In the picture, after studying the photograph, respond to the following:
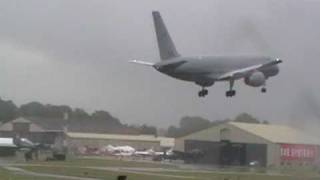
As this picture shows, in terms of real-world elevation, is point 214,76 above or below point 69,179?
above

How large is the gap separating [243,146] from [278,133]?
1503 inches

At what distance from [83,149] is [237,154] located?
62766 mm

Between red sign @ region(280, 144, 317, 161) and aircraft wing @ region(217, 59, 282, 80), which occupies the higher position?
aircraft wing @ region(217, 59, 282, 80)

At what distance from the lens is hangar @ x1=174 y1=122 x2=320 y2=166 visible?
10250 centimetres

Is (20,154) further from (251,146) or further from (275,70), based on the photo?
(275,70)

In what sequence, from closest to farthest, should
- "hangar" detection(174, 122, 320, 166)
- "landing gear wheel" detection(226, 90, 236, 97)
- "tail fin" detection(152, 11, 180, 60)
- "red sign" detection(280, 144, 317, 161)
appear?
1. "landing gear wheel" detection(226, 90, 236, 97)
2. "tail fin" detection(152, 11, 180, 60)
3. "red sign" detection(280, 144, 317, 161)
4. "hangar" detection(174, 122, 320, 166)

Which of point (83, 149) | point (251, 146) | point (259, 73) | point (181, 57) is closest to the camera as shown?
point (259, 73)

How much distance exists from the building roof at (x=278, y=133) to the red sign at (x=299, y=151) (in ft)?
3.03

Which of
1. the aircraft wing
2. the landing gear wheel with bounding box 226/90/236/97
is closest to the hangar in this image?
the aircraft wing

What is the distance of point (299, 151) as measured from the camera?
91125 mm

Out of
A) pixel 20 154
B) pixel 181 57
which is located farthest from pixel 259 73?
pixel 20 154

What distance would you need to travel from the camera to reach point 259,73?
191 ft

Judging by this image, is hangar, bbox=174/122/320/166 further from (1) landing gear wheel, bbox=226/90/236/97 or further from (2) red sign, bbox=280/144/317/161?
(1) landing gear wheel, bbox=226/90/236/97

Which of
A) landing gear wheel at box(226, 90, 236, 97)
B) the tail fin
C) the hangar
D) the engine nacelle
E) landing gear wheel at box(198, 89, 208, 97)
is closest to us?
landing gear wheel at box(226, 90, 236, 97)
